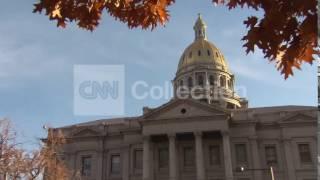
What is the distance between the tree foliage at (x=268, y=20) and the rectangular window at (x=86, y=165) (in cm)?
4866

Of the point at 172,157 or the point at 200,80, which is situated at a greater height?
the point at 200,80

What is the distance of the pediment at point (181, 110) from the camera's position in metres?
48.3

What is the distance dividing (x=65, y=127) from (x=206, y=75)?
27.1m

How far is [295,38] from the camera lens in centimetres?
451

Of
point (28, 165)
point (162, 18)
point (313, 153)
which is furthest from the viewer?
point (313, 153)

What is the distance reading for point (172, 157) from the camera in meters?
47.8

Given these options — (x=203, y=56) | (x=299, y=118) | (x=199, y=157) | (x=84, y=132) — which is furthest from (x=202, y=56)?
(x=199, y=157)

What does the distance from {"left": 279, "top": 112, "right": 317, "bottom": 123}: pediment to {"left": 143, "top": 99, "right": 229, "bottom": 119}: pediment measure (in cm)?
802

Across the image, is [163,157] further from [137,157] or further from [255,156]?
[255,156]

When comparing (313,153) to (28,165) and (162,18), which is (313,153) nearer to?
(28,165)

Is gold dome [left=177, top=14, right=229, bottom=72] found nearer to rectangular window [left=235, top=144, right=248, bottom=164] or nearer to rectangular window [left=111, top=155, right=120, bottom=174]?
rectangular window [left=235, top=144, right=248, bottom=164]

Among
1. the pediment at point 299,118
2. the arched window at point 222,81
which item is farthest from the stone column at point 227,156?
the arched window at point 222,81

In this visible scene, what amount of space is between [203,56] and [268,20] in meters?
73.0

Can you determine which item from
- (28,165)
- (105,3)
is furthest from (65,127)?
(105,3)
